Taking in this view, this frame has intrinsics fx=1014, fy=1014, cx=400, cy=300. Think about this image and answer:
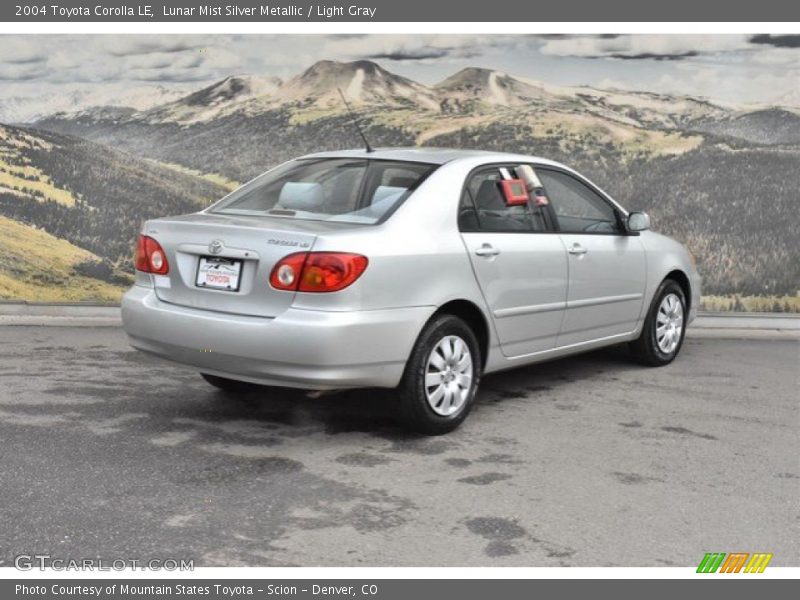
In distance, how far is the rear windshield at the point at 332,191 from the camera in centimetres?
552

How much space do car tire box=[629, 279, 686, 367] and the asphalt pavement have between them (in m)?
0.38

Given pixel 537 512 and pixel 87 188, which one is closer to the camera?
pixel 537 512

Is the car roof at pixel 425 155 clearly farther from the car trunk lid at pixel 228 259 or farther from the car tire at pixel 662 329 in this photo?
the car tire at pixel 662 329

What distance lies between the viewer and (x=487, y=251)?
575 centimetres

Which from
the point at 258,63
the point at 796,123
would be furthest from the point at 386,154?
the point at 796,123

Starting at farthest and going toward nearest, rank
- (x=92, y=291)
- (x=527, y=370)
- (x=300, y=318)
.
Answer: (x=92, y=291) → (x=527, y=370) → (x=300, y=318)

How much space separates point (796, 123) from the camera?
10.5 meters

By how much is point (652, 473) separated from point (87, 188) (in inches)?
276

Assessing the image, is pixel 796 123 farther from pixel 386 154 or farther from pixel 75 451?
pixel 75 451

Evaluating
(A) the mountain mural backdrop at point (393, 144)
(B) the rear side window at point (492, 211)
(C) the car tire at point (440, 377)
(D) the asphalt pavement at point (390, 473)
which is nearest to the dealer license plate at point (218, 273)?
(D) the asphalt pavement at point (390, 473)

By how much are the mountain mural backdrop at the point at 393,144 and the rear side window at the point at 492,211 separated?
174 inches

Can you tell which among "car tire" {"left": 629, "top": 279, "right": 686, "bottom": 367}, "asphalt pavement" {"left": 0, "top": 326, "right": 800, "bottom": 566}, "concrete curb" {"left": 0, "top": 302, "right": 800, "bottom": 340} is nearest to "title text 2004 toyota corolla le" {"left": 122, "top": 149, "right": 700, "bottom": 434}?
"asphalt pavement" {"left": 0, "top": 326, "right": 800, "bottom": 566}

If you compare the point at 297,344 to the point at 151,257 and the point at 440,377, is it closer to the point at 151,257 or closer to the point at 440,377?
the point at 440,377

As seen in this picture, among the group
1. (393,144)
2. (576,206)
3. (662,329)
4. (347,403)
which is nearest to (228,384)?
(347,403)
